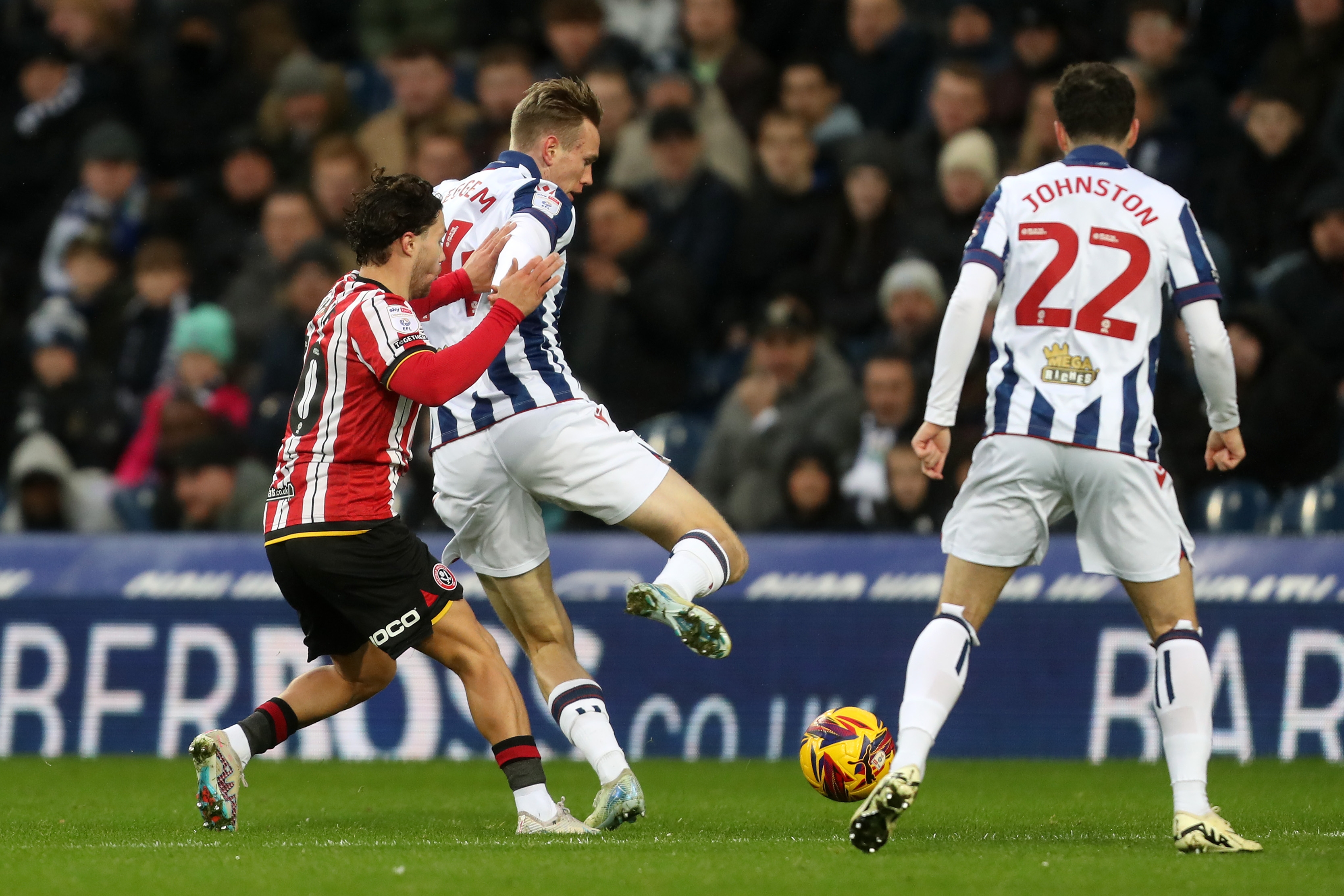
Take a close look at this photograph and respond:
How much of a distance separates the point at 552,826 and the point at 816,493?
4.38 metres

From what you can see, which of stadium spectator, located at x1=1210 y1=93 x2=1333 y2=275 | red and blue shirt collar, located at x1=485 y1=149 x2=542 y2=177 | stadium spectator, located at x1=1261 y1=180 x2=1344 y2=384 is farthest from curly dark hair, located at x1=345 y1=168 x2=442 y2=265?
stadium spectator, located at x1=1210 y1=93 x2=1333 y2=275

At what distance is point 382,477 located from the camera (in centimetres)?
629

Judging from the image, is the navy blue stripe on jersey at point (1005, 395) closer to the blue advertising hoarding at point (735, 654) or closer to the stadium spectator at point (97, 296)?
the blue advertising hoarding at point (735, 654)

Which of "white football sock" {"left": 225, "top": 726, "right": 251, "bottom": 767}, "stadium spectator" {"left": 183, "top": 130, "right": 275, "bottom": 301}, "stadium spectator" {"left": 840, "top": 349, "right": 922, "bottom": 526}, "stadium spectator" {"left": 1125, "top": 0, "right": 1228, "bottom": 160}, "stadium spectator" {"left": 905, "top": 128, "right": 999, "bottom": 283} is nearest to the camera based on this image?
"white football sock" {"left": 225, "top": 726, "right": 251, "bottom": 767}

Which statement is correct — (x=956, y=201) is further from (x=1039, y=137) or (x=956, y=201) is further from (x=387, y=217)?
(x=387, y=217)

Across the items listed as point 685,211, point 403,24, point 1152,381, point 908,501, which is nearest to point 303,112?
point 403,24

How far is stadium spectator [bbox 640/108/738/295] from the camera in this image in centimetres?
1230

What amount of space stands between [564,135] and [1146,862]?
3.01 m

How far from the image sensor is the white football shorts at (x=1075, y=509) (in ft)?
19.0

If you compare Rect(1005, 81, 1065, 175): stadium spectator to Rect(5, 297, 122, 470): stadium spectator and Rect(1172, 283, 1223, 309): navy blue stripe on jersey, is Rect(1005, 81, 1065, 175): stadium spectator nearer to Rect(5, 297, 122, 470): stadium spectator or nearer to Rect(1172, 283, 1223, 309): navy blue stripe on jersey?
Rect(1172, 283, 1223, 309): navy blue stripe on jersey

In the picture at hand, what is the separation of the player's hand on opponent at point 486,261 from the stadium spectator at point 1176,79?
20.5 feet

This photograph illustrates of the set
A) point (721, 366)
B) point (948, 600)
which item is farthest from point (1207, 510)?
point (948, 600)

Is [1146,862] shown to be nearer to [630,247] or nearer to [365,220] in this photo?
[365,220]

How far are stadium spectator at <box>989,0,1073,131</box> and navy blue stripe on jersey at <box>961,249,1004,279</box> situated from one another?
21.0 ft
